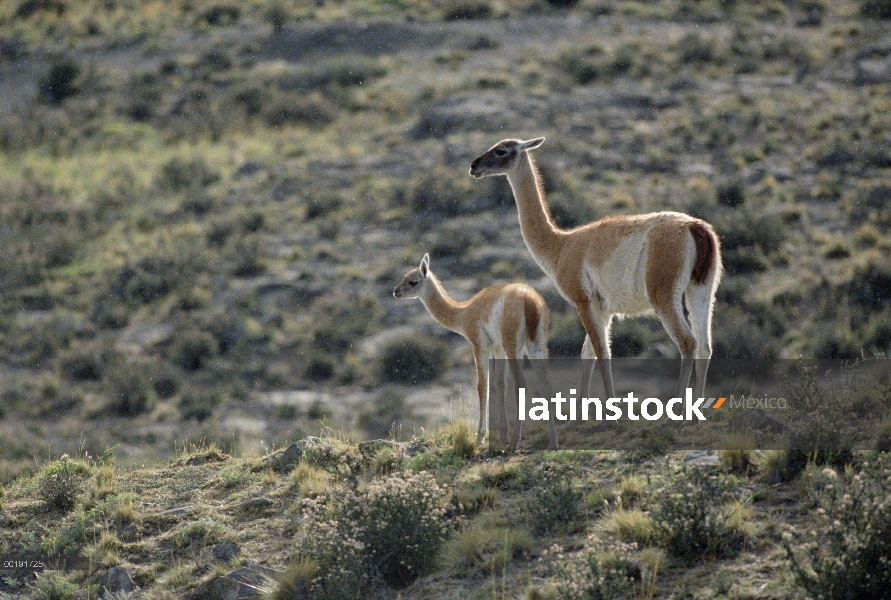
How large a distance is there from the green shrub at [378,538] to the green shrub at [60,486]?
314 cm

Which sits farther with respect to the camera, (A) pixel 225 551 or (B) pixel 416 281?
(B) pixel 416 281

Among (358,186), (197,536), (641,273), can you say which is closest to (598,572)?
(641,273)

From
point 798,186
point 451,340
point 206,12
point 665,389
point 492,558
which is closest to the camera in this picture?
point 492,558

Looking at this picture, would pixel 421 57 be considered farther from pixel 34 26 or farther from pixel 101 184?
pixel 34 26

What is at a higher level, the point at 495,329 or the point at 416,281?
the point at 495,329

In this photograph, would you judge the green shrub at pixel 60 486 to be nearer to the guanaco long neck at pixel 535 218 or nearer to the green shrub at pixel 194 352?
the guanaco long neck at pixel 535 218

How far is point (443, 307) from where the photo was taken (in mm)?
12125

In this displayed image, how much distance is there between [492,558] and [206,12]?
4428cm

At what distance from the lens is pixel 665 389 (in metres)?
21.0

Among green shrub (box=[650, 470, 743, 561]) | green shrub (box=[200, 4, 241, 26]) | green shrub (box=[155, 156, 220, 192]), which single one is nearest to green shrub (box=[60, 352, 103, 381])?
green shrub (box=[155, 156, 220, 192])

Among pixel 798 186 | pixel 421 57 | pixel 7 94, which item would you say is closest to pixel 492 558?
pixel 798 186

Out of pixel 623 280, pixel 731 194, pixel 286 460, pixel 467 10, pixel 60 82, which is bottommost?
pixel 731 194

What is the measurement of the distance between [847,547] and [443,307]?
602 cm

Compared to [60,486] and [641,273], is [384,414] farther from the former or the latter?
[641,273]
